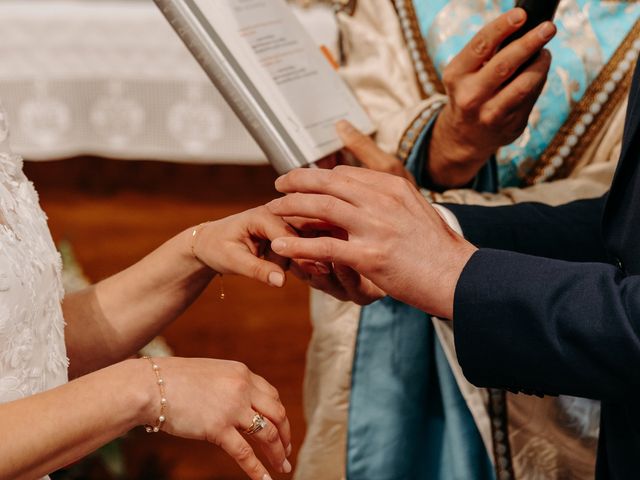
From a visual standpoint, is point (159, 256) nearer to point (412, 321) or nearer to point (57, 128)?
point (412, 321)

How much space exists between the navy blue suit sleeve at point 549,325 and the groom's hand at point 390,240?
1.0 inches

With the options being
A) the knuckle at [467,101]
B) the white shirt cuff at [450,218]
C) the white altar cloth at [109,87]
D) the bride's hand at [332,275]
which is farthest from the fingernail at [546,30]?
the white altar cloth at [109,87]

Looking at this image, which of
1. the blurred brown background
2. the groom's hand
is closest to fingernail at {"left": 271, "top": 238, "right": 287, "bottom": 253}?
the groom's hand

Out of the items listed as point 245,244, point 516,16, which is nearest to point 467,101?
point 516,16

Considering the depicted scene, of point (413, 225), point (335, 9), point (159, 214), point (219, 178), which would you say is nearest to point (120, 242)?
point (159, 214)

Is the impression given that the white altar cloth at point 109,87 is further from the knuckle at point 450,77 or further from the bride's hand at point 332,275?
the bride's hand at point 332,275

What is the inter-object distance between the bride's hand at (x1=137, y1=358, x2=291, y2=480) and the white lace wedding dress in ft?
0.48

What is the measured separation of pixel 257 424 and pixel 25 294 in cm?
28

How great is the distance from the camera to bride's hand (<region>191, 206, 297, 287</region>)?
1.19 m

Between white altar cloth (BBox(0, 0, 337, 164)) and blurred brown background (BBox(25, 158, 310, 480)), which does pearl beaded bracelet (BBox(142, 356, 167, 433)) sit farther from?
blurred brown background (BBox(25, 158, 310, 480))

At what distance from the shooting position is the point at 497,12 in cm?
159

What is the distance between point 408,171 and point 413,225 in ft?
1.59

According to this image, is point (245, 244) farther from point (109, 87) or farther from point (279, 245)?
point (109, 87)

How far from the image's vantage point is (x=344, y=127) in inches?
57.5
